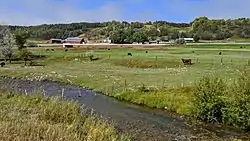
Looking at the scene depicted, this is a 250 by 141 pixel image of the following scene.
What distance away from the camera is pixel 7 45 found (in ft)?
325

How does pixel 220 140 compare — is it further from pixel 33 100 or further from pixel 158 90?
pixel 158 90

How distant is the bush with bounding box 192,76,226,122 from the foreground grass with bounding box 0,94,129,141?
41.0 feet

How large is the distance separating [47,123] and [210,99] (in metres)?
18.5

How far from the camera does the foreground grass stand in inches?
619

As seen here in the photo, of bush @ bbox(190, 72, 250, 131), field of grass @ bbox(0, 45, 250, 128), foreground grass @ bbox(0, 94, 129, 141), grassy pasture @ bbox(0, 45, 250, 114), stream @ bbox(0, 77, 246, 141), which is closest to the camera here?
foreground grass @ bbox(0, 94, 129, 141)

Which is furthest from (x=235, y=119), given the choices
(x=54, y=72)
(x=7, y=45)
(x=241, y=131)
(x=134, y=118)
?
(x=7, y=45)

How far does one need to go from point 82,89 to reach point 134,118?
21200 millimetres

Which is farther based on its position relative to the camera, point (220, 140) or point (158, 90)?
point (158, 90)

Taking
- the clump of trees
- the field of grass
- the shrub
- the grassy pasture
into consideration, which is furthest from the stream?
the clump of trees

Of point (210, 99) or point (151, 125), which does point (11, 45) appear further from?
point (210, 99)

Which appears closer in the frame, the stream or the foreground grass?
the foreground grass

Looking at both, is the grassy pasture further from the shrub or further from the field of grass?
Result: the shrub

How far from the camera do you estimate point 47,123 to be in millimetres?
20312

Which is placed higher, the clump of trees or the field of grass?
the clump of trees
